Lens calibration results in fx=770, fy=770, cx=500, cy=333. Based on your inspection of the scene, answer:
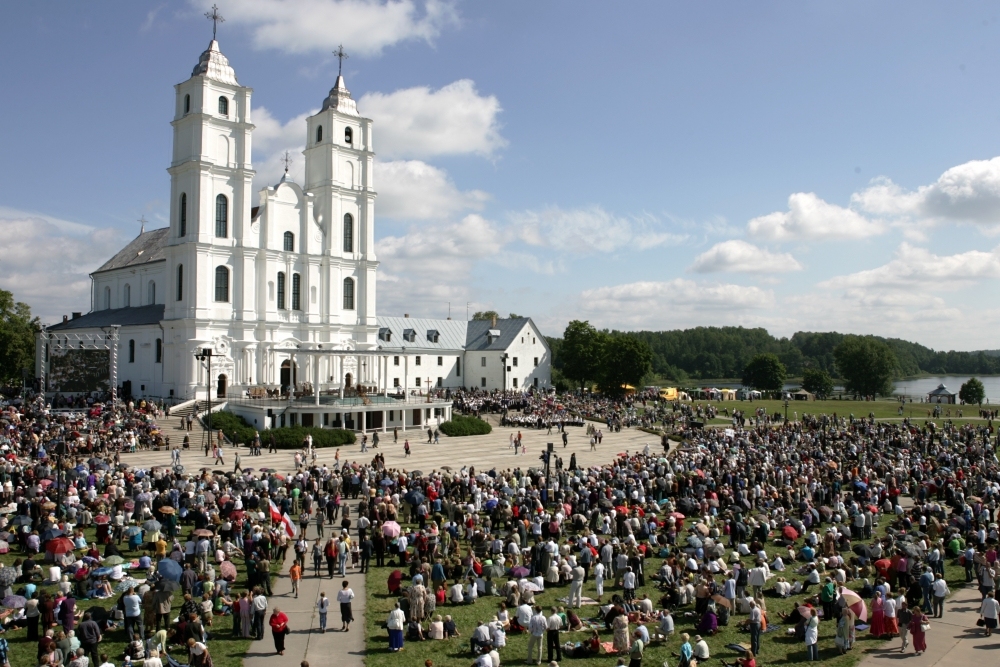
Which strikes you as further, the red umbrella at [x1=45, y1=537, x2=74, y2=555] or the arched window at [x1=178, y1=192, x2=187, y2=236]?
the arched window at [x1=178, y1=192, x2=187, y2=236]

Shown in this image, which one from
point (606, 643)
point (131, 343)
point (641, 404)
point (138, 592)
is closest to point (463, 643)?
point (606, 643)

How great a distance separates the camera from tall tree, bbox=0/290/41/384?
64188 millimetres

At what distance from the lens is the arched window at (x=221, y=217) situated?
47750mm

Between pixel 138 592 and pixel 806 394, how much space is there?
7423cm

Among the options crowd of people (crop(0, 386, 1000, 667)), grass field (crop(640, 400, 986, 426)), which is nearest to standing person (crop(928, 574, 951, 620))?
crowd of people (crop(0, 386, 1000, 667))

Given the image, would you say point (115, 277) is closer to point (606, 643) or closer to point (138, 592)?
point (138, 592)

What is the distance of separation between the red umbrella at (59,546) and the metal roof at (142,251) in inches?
1615

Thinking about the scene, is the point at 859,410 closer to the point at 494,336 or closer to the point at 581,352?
the point at 581,352

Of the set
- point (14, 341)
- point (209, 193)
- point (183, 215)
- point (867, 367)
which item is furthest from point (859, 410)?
point (14, 341)

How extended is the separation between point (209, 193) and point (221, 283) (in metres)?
5.52

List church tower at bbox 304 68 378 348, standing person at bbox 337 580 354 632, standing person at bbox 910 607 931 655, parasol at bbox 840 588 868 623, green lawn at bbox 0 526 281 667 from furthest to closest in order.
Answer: church tower at bbox 304 68 378 348 → parasol at bbox 840 588 868 623 → standing person at bbox 337 580 354 632 → standing person at bbox 910 607 931 655 → green lawn at bbox 0 526 281 667

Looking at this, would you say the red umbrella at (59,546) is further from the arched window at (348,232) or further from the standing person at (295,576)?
the arched window at (348,232)

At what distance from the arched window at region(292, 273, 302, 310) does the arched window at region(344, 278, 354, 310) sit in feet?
11.5

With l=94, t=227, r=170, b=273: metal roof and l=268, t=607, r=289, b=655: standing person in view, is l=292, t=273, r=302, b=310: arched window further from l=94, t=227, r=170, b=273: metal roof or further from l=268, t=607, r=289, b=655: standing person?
l=268, t=607, r=289, b=655: standing person
